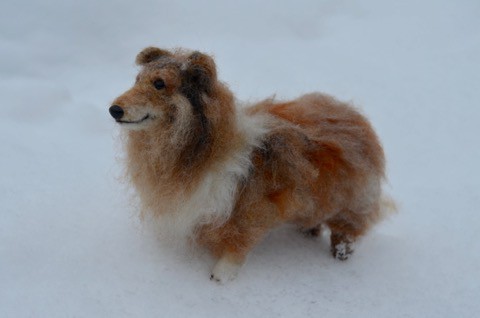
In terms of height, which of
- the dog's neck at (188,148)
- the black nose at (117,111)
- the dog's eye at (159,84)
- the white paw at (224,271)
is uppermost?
the dog's eye at (159,84)

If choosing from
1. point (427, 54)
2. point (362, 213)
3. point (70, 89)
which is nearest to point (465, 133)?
point (427, 54)

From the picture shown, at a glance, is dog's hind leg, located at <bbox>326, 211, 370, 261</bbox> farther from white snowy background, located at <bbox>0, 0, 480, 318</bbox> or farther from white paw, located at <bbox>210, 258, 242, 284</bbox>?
white paw, located at <bbox>210, 258, 242, 284</bbox>

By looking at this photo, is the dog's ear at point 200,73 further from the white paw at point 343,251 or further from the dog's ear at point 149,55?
the white paw at point 343,251

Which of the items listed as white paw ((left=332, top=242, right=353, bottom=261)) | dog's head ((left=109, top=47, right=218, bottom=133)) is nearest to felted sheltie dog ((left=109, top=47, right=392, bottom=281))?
dog's head ((left=109, top=47, right=218, bottom=133))

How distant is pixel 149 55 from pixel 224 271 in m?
1.13

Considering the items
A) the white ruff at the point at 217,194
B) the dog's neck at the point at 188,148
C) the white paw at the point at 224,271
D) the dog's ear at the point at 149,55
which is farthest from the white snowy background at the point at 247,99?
the dog's ear at the point at 149,55

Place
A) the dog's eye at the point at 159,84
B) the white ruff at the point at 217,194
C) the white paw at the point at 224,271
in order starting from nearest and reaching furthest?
the dog's eye at the point at 159,84
the white ruff at the point at 217,194
the white paw at the point at 224,271

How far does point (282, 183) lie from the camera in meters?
2.57

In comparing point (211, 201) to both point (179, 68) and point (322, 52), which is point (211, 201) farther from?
point (322, 52)

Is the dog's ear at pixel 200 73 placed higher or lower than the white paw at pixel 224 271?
higher

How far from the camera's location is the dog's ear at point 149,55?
8.24ft

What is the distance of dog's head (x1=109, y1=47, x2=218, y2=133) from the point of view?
2.33 metres

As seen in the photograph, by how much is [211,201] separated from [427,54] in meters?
4.16

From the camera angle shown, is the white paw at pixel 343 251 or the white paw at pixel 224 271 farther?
the white paw at pixel 343 251
